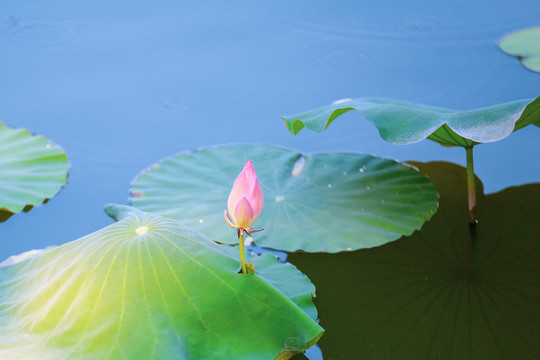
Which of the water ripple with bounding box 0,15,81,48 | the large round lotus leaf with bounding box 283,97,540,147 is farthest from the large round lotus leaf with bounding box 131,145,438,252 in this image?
the water ripple with bounding box 0,15,81,48

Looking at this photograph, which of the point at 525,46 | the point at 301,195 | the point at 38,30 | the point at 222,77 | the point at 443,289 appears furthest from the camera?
the point at 38,30

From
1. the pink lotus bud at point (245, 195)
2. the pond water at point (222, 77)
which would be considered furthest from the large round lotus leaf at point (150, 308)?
the pond water at point (222, 77)

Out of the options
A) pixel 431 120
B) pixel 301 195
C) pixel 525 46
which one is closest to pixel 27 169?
pixel 301 195

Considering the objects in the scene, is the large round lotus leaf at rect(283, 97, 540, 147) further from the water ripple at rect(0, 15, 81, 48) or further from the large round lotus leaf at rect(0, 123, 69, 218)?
the water ripple at rect(0, 15, 81, 48)

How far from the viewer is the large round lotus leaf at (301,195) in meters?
1.71

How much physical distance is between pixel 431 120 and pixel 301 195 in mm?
475

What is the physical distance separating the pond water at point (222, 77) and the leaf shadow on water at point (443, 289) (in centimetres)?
25

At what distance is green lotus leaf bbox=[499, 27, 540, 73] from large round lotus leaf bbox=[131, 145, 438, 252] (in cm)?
105

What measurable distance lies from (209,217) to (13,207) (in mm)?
585

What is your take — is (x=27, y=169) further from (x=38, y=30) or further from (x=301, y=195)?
(x=38, y=30)

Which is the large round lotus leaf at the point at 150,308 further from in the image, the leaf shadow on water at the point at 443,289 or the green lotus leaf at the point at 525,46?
the green lotus leaf at the point at 525,46

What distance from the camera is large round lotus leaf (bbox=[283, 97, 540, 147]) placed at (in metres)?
1.47

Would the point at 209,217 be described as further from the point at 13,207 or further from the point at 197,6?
the point at 197,6

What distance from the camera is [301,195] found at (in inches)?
73.9
